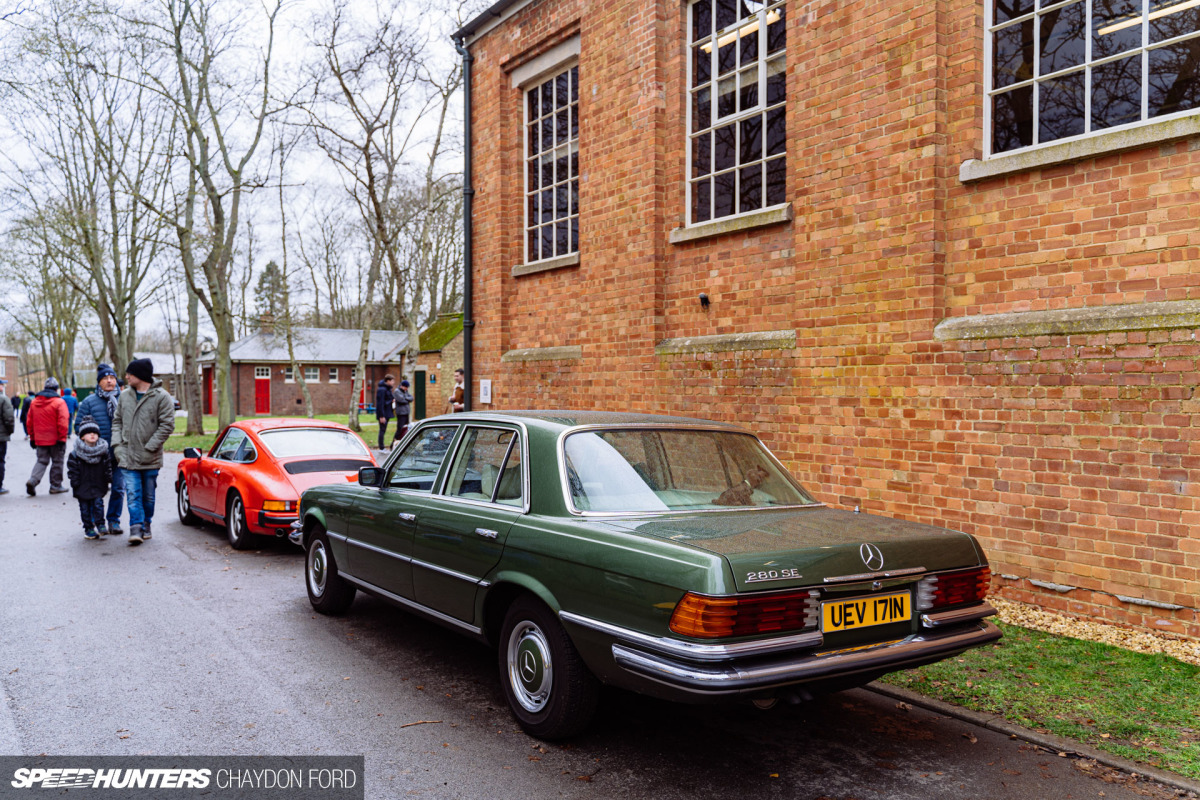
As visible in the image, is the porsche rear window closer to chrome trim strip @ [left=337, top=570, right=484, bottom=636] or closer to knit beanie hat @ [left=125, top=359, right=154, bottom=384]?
knit beanie hat @ [left=125, top=359, right=154, bottom=384]

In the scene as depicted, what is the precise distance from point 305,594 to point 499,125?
25.6 feet

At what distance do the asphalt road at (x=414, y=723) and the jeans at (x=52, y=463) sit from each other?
920 cm

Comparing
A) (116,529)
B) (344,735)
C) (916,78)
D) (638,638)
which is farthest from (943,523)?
(116,529)

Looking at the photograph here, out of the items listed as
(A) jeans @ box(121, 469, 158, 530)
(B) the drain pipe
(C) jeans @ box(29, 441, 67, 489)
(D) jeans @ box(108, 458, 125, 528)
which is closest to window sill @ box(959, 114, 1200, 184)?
(B) the drain pipe

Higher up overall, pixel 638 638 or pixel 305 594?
pixel 638 638

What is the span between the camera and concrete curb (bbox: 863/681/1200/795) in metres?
3.54

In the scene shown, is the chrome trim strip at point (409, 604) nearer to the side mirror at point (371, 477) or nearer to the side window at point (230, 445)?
the side mirror at point (371, 477)

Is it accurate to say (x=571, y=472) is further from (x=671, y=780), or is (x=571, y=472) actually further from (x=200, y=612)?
(x=200, y=612)

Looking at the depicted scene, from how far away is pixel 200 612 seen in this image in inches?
249

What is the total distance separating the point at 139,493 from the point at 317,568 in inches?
161

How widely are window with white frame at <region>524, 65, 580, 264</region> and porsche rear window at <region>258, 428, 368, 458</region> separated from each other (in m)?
3.80

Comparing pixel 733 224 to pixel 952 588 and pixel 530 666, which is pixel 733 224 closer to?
pixel 952 588

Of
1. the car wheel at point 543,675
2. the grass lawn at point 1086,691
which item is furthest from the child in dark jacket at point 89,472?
the grass lawn at point 1086,691

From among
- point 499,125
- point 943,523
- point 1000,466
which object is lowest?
point 943,523
